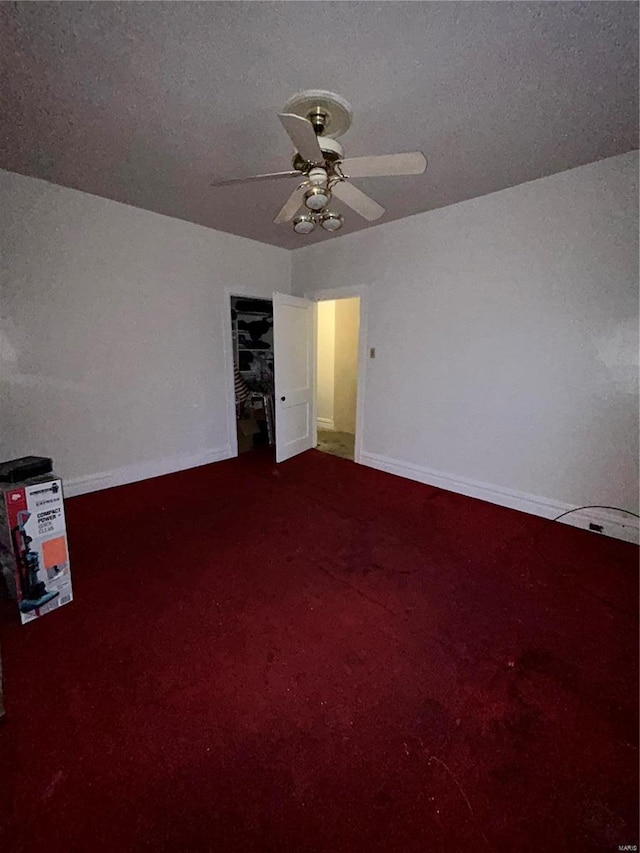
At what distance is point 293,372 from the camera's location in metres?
4.05

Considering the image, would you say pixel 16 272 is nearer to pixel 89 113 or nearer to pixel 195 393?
pixel 89 113

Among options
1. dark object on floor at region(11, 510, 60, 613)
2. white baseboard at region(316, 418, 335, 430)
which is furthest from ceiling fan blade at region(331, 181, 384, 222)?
white baseboard at region(316, 418, 335, 430)

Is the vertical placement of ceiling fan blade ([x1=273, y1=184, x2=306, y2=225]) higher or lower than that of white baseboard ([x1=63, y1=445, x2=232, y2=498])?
higher

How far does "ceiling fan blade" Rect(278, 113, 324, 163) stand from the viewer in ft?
4.22

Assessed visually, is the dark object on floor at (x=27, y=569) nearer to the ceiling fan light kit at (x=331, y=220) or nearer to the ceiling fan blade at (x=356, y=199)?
the ceiling fan light kit at (x=331, y=220)

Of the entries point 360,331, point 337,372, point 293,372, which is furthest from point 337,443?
point 360,331

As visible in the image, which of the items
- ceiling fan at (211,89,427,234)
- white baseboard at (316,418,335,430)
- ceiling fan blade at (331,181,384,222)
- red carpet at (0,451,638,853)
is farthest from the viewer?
white baseboard at (316,418,335,430)

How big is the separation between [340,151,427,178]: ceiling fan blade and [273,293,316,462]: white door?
81.0 inches

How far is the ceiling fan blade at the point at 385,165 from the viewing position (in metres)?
1.54

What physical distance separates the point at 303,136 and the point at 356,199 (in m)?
0.66

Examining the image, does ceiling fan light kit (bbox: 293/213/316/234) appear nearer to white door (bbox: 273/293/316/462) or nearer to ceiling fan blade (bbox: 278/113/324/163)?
ceiling fan blade (bbox: 278/113/324/163)

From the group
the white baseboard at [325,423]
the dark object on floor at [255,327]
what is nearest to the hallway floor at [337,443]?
the white baseboard at [325,423]

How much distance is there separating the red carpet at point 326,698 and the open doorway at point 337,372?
9.79 ft

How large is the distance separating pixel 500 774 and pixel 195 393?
3.69 metres
